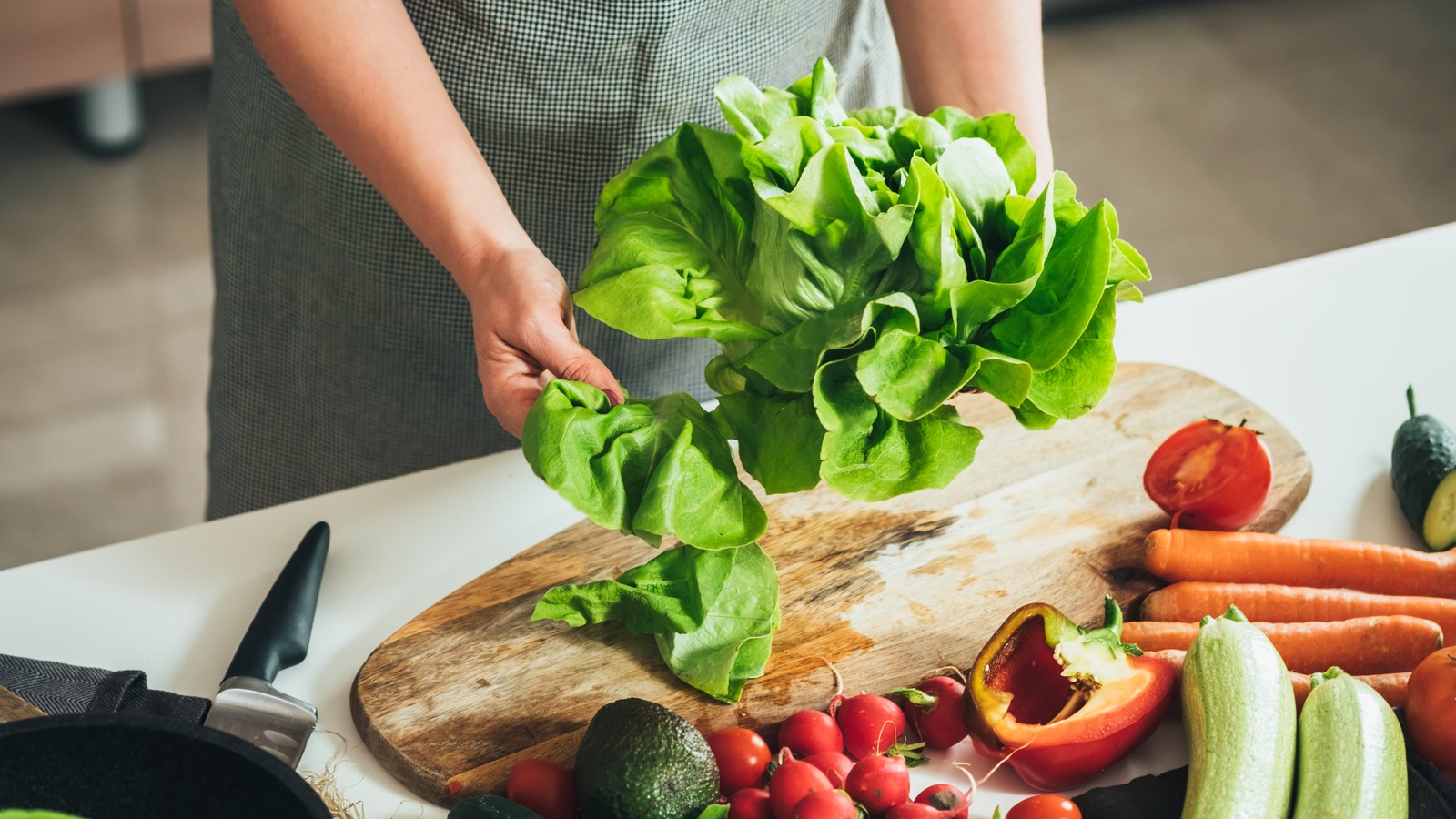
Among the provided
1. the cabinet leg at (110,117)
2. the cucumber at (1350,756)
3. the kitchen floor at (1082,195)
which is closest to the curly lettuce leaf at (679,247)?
the cucumber at (1350,756)

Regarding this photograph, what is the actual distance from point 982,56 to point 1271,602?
23.5 inches

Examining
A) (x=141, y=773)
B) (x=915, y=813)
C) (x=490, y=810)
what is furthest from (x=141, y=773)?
(x=915, y=813)

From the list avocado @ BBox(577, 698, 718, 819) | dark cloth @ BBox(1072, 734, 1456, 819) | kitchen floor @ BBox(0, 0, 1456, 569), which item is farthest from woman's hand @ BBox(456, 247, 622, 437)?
kitchen floor @ BBox(0, 0, 1456, 569)

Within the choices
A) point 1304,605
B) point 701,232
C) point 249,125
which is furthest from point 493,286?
point 1304,605

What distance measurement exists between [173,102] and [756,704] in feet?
9.84

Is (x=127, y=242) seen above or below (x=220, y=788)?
below

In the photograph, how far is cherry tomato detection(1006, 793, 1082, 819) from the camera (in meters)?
0.87

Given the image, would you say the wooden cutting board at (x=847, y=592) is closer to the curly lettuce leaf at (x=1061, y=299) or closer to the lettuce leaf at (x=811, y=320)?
the lettuce leaf at (x=811, y=320)

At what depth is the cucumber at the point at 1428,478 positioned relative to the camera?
43.8 inches

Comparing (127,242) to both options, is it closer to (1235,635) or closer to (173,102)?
(173,102)

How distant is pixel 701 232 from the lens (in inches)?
40.2

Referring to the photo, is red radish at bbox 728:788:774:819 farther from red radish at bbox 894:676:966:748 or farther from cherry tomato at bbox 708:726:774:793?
red radish at bbox 894:676:966:748

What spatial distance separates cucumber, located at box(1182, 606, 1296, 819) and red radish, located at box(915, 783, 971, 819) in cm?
15

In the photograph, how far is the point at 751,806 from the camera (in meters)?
0.88
